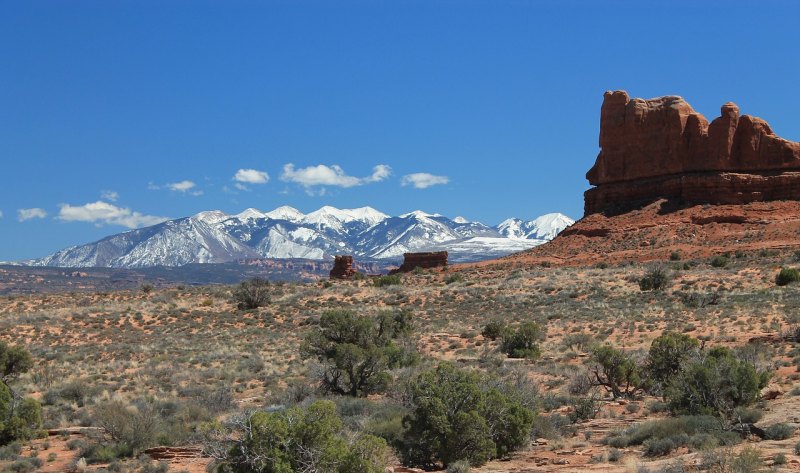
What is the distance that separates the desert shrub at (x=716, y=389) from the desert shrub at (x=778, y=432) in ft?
6.77

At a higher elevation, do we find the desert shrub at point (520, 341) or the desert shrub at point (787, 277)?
the desert shrub at point (787, 277)

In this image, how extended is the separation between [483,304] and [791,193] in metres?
39.2

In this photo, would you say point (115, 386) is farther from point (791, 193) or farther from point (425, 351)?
point (791, 193)

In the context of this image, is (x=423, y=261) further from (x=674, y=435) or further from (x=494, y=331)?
(x=674, y=435)

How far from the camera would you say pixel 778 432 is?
12055 millimetres

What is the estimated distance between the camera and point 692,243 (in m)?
60.0

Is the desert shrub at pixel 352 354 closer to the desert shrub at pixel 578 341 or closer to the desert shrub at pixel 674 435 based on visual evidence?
the desert shrub at pixel 578 341

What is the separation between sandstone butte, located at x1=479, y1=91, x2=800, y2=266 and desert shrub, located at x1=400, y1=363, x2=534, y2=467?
46941 millimetres

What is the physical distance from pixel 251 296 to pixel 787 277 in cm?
3082

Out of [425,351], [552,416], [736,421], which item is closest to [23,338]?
[425,351]

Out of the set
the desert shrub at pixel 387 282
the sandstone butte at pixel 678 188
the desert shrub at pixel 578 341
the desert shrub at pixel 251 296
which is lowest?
the desert shrub at pixel 578 341

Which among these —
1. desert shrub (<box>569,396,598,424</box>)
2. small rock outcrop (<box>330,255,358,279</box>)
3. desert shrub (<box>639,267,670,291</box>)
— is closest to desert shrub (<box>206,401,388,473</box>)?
desert shrub (<box>569,396,598,424</box>)

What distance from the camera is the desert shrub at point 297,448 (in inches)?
397

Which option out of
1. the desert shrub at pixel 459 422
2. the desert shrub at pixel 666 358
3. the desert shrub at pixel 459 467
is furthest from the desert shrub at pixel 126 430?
the desert shrub at pixel 666 358
